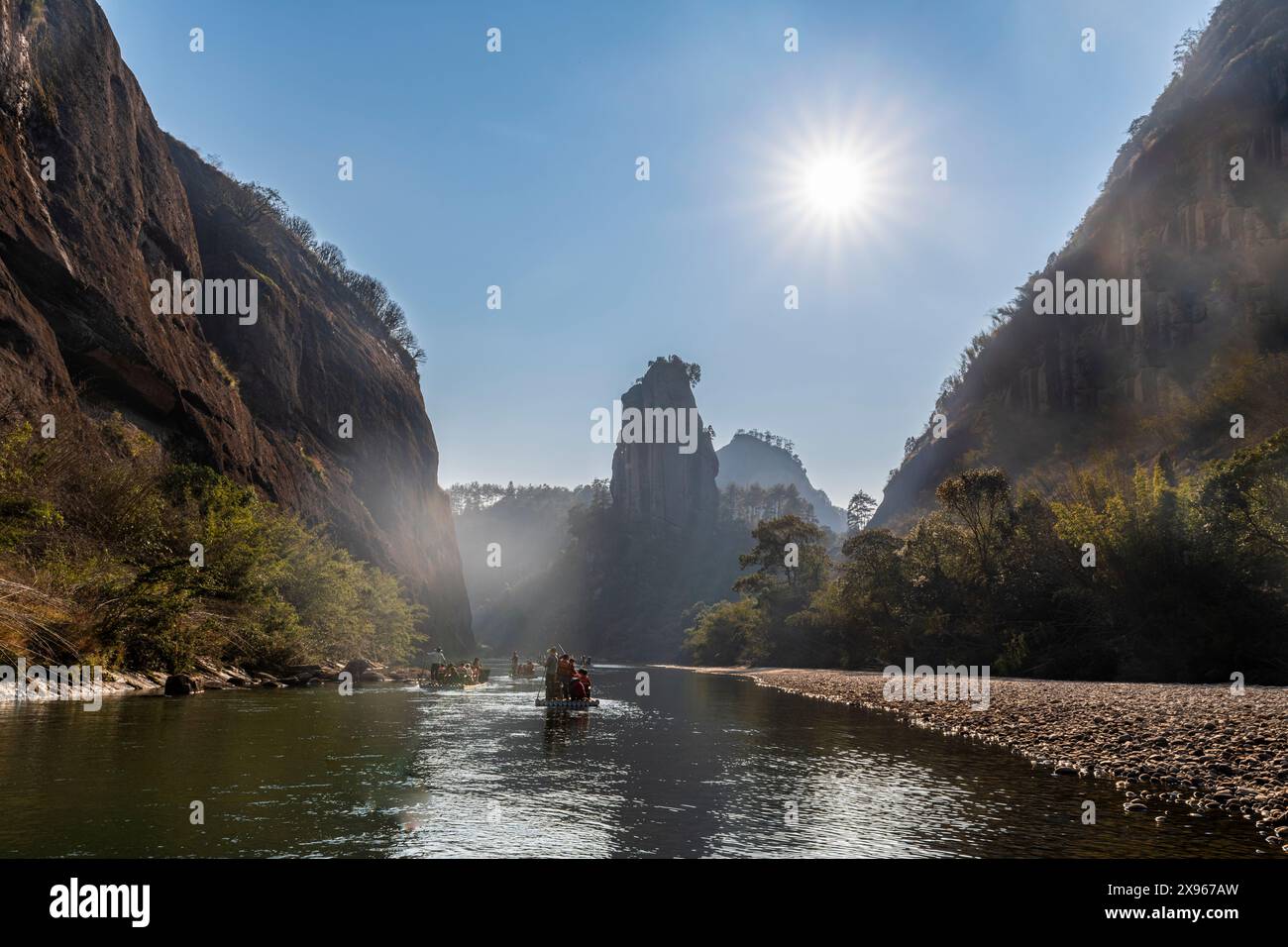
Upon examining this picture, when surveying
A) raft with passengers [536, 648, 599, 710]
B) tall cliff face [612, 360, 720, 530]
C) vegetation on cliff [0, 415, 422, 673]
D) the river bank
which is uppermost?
tall cliff face [612, 360, 720, 530]

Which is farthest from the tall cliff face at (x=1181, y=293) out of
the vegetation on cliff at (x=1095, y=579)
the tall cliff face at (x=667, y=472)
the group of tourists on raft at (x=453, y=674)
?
the tall cliff face at (x=667, y=472)

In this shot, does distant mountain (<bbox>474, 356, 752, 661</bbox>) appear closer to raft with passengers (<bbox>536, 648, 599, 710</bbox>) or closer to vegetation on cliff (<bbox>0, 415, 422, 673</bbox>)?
vegetation on cliff (<bbox>0, 415, 422, 673</bbox>)

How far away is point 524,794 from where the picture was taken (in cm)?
1058

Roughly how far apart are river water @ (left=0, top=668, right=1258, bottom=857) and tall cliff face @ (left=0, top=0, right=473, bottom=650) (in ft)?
73.4

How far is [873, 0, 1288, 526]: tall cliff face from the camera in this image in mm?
56562

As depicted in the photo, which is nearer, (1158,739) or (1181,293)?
(1158,739)

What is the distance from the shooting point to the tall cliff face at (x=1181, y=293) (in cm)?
5656

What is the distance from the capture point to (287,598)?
3928 centimetres

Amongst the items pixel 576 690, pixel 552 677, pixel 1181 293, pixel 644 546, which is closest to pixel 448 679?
pixel 552 677

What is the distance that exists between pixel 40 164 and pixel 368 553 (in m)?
36.5

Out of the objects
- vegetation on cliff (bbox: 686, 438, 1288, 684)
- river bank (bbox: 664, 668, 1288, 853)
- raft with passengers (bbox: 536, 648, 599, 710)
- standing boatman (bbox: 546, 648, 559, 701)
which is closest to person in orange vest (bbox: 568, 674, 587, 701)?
raft with passengers (bbox: 536, 648, 599, 710)

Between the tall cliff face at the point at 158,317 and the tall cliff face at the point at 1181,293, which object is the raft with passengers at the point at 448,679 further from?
the tall cliff face at the point at 1181,293

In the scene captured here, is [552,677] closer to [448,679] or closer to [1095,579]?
[448,679]

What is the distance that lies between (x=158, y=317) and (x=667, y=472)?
12486 cm
